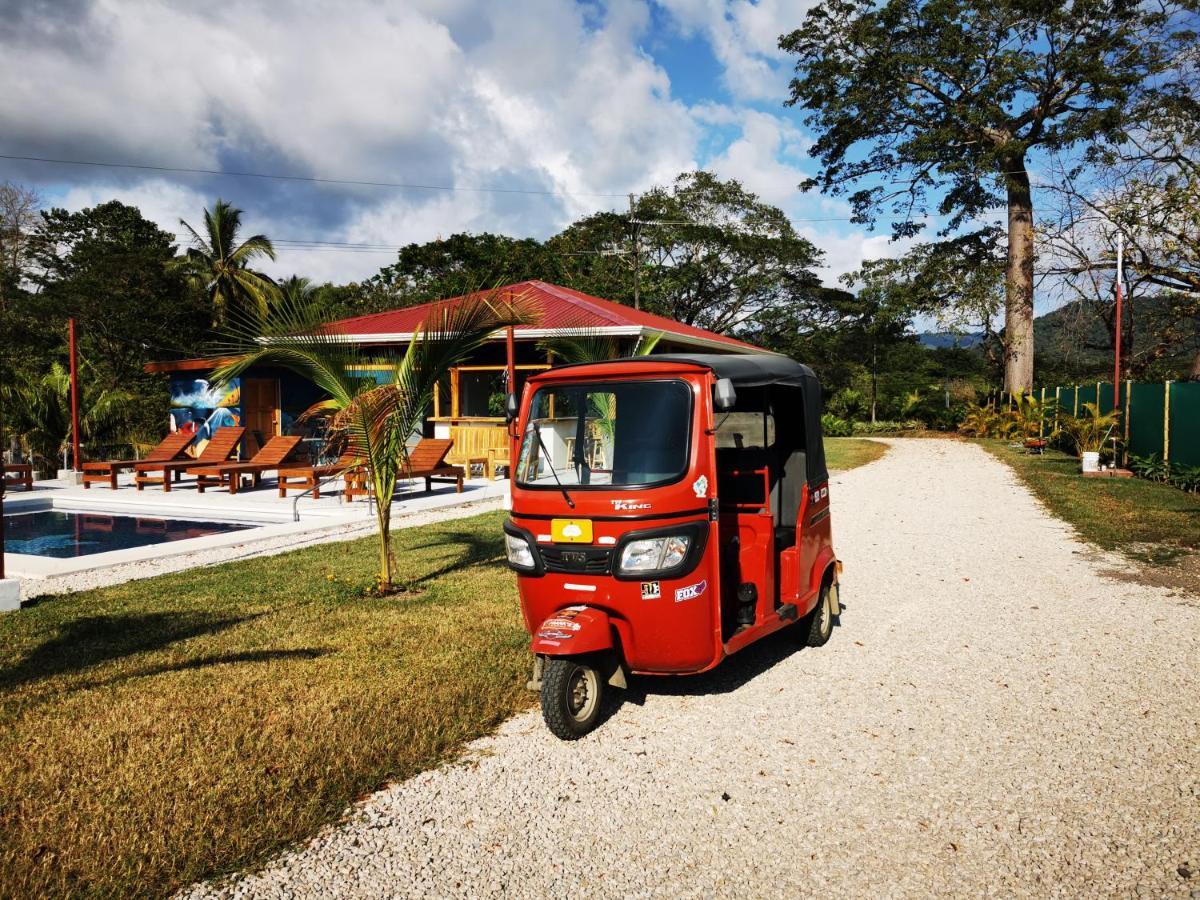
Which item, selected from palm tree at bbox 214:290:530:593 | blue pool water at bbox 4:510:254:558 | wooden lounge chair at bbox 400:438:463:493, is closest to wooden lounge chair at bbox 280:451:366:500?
wooden lounge chair at bbox 400:438:463:493

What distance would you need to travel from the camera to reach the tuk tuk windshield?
4.45 metres

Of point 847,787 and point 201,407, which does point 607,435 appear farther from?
point 201,407

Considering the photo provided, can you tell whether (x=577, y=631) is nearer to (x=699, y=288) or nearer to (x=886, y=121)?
(x=886, y=121)

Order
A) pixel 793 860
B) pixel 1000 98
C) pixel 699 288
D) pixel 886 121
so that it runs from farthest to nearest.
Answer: pixel 699 288 → pixel 886 121 → pixel 1000 98 → pixel 793 860

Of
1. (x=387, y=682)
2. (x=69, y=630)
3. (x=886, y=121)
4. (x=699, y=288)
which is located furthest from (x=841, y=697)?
(x=699, y=288)

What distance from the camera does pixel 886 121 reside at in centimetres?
3294

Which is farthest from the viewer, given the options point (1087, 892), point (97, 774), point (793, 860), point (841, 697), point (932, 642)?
point (932, 642)

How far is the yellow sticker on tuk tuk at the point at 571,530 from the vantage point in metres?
4.41

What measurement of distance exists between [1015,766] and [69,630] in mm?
6466

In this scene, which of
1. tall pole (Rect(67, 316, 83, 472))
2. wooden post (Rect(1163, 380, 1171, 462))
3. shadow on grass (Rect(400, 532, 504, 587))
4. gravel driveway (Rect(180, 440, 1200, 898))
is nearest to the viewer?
gravel driveway (Rect(180, 440, 1200, 898))

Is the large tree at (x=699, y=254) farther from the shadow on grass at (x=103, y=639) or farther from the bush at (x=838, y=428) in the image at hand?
the shadow on grass at (x=103, y=639)

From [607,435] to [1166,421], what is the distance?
597 inches

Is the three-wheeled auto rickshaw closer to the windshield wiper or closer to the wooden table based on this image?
the windshield wiper

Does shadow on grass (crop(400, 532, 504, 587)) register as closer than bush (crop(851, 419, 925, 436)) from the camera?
Yes
